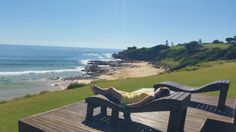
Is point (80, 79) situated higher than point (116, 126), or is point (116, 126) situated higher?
point (116, 126)

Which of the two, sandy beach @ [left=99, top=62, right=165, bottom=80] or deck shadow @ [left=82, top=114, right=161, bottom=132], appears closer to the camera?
deck shadow @ [left=82, top=114, right=161, bottom=132]

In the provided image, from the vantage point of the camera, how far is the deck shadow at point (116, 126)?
5992 millimetres

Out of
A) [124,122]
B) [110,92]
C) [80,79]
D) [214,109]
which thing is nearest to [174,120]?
[124,122]

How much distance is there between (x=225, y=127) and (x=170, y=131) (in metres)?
1.96

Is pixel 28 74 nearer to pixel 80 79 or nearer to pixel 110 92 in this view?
pixel 80 79

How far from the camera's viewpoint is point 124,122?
646cm

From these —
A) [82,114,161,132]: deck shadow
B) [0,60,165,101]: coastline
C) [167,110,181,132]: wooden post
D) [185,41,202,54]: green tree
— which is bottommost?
[0,60,165,101]: coastline

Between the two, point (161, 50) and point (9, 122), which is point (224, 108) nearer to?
point (9, 122)

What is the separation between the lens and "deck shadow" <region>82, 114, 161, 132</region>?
5.99 meters

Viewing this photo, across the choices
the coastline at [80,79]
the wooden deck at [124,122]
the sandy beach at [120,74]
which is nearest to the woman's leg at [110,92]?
the wooden deck at [124,122]

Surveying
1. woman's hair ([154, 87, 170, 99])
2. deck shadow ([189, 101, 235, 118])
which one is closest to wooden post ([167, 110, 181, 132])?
woman's hair ([154, 87, 170, 99])

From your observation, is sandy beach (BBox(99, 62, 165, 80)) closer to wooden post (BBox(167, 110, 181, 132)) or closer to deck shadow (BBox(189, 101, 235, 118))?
deck shadow (BBox(189, 101, 235, 118))

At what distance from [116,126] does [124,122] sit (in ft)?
0.97

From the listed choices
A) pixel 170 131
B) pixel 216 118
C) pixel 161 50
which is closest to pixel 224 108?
pixel 216 118
